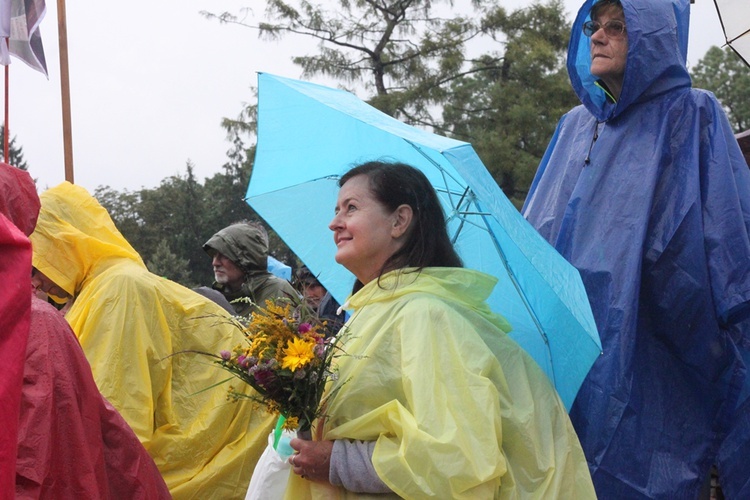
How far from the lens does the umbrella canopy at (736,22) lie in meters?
5.68

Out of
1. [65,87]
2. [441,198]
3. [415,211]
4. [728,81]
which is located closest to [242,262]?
[65,87]

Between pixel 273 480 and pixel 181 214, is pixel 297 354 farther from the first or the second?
pixel 181 214

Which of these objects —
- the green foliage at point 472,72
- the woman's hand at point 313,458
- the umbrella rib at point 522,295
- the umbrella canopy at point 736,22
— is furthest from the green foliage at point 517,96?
the woman's hand at point 313,458

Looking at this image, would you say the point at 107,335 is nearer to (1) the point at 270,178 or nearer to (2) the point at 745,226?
(1) the point at 270,178

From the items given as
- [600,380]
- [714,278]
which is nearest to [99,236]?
[600,380]

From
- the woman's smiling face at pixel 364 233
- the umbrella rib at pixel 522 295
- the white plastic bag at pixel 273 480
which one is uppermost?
the woman's smiling face at pixel 364 233

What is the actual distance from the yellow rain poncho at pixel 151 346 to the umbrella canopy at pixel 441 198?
0.69m

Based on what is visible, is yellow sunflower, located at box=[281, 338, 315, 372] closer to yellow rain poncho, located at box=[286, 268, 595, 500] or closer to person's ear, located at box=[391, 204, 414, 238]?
yellow rain poncho, located at box=[286, 268, 595, 500]

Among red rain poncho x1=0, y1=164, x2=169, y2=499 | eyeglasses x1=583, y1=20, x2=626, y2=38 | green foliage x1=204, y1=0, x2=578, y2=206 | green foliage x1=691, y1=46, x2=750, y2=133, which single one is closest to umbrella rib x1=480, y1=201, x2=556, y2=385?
eyeglasses x1=583, y1=20, x2=626, y2=38

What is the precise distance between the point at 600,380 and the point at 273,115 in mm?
1702

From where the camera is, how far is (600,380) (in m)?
3.80

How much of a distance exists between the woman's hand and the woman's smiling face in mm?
635

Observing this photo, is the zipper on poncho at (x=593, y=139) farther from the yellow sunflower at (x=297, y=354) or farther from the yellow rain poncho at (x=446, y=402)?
the yellow sunflower at (x=297, y=354)

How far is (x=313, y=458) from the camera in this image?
9.30 ft
